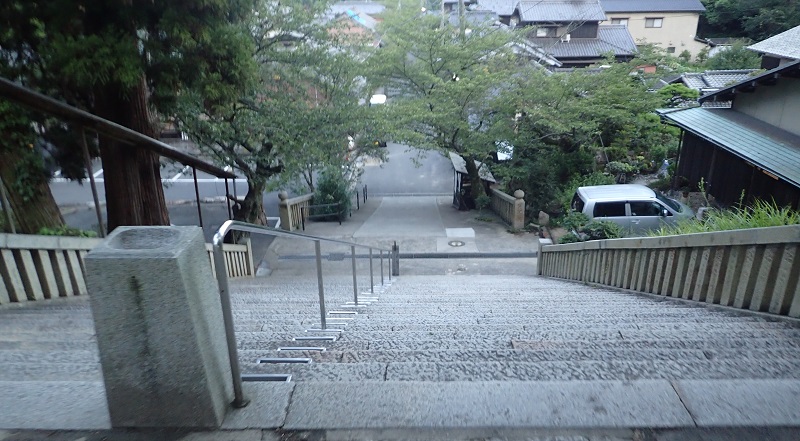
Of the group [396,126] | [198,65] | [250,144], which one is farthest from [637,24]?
[198,65]

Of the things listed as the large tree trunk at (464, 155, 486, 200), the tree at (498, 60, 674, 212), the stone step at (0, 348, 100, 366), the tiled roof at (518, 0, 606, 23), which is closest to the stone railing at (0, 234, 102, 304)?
the stone step at (0, 348, 100, 366)

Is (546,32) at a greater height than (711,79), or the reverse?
(546,32)

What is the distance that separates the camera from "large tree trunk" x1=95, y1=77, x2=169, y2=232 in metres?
5.53

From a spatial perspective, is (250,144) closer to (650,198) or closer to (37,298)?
(37,298)

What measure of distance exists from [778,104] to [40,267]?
47.9 ft

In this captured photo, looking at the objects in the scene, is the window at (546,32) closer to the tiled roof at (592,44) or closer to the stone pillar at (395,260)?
the tiled roof at (592,44)

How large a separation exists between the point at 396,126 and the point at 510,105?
357 cm

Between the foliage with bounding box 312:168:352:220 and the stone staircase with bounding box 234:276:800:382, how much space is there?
10.8 m

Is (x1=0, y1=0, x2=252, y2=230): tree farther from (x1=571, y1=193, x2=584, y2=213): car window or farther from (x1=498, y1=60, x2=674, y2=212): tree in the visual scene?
(x1=498, y1=60, x2=674, y2=212): tree

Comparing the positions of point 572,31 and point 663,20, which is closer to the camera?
point 572,31

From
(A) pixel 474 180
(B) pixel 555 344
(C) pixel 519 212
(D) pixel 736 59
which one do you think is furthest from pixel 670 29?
(B) pixel 555 344

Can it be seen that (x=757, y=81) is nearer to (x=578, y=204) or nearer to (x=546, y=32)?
(x=578, y=204)

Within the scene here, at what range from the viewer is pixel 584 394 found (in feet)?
6.33

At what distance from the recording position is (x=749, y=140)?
10.5 meters
